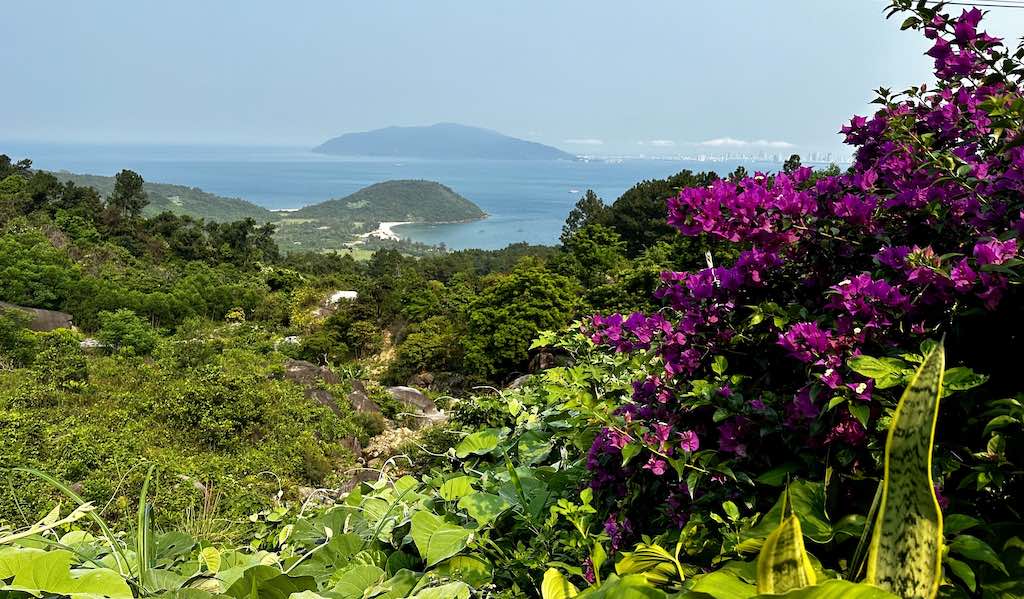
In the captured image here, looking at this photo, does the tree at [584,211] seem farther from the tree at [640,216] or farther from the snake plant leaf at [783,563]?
the snake plant leaf at [783,563]

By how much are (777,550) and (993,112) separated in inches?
30.9

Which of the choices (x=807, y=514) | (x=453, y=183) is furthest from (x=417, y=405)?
(x=453, y=183)

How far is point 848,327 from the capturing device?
84cm

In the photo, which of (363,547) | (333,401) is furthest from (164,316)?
(363,547)

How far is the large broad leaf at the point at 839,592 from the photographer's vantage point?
35cm

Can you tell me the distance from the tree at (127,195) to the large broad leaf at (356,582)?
92.5 feet

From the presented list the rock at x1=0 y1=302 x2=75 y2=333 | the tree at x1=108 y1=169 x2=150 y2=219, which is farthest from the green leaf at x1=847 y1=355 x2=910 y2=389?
the tree at x1=108 y1=169 x2=150 y2=219

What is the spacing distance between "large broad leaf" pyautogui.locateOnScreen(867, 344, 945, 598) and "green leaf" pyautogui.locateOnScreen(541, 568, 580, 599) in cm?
38

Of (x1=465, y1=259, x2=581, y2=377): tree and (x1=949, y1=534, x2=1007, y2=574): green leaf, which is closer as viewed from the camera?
(x1=949, y1=534, x2=1007, y2=574): green leaf

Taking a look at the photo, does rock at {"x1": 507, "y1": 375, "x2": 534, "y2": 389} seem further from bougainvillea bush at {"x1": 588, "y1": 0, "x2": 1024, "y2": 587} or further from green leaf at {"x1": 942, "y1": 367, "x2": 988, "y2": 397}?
green leaf at {"x1": 942, "y1": 367, "x2": 988, "y2": 397}

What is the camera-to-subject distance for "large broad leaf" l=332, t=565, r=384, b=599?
0.84 metres

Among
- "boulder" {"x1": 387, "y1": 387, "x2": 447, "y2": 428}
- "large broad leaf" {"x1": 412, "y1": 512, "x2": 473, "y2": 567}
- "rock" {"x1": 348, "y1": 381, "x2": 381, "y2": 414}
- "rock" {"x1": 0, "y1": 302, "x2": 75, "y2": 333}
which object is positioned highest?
"large broad leaf" {"x1": 412, "y1": 512, "x2": 473, "y2": 567}

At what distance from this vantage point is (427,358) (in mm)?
13375

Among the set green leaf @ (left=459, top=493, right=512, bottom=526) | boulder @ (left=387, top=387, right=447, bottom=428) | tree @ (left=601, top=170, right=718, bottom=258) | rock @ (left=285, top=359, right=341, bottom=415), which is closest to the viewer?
green leaf @ (left=459, top=493, right=512, bottom=526)
